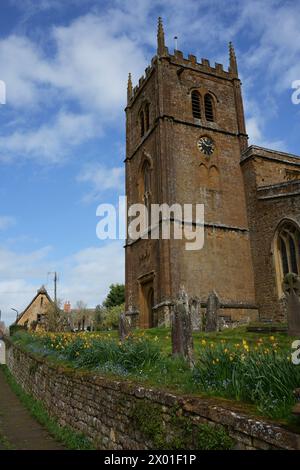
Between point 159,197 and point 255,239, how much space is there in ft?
20.3

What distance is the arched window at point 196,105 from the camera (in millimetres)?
24484

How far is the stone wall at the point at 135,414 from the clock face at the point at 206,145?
1778cm

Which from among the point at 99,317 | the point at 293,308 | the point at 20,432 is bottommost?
the point at 20,432

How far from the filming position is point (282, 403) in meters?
3.46

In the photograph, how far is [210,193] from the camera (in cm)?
2283

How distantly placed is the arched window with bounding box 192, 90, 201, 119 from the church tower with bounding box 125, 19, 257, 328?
0.06m

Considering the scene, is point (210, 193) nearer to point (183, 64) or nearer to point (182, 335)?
point (183, 64)

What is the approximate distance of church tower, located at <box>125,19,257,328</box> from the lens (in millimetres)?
20828

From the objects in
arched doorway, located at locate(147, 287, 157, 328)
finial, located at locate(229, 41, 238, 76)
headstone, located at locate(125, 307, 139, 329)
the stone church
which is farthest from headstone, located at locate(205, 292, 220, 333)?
finial, located at locate(229, 41, 238, 76)

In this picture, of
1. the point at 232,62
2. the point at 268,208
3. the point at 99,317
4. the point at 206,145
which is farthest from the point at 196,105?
the point at 99,317

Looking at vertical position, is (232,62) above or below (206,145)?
above

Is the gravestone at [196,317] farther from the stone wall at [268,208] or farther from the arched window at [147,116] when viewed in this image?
the arched window at [147,116]

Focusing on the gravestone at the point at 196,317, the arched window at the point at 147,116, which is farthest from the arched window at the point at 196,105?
the gravestone at the point at 196,317

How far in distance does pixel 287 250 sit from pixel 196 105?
1105cm
